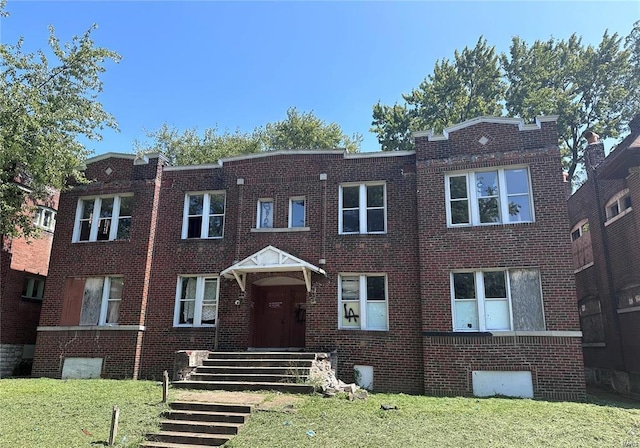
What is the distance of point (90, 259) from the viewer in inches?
636

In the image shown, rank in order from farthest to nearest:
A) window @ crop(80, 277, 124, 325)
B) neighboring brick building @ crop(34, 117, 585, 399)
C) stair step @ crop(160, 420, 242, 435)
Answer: window @ crop(80, 277, 124, 325) → neighboring brick building @ crop(34, 117, 585, 399) → stair step @ crop(160, 420, 242, 435)

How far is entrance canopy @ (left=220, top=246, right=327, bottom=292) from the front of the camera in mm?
13953

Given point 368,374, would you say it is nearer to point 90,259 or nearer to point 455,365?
point 455,365

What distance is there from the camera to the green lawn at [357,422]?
7.59 meters

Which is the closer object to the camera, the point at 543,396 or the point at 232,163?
the point at 543,396

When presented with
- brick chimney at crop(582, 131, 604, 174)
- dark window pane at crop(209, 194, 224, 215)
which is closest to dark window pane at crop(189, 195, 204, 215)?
dark window pane at crop(209, 194, 224, 215)

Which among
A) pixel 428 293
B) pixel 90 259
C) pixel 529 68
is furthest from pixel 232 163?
pixel 529 68

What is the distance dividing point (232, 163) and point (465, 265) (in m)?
8.54

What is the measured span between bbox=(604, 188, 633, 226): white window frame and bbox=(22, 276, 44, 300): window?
2121 centimetres

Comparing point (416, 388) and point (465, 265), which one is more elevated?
point (465, 265)

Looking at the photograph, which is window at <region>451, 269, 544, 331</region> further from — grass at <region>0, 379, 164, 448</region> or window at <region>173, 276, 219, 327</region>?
grass at <region>0, 379, 164, 448</region>

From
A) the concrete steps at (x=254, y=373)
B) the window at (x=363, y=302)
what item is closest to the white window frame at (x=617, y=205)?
the window at (x=363, y=302)

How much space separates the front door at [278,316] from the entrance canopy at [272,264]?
Answer: 4.00 feet

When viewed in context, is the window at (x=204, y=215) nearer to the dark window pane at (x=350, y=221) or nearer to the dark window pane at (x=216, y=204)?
the dark window pane at (x=216, y=204)
